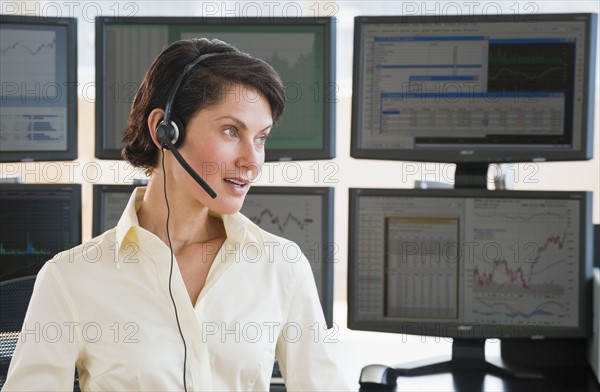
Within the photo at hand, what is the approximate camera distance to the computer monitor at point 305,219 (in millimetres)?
2098

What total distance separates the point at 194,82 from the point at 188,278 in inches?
13.0

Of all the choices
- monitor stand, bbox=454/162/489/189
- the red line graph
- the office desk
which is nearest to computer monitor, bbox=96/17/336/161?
monitor stand, bbox=454/162/489/189

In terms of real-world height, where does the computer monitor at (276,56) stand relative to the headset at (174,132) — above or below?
above

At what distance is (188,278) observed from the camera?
143 centimetres

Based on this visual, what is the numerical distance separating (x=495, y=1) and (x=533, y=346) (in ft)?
8.10

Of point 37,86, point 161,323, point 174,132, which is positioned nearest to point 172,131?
point 174,132

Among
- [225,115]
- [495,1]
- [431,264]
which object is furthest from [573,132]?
[495,1]

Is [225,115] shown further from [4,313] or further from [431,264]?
[431,264]

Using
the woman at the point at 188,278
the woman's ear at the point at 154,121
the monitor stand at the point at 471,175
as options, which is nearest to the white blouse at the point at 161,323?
the woman at the point at 188,278

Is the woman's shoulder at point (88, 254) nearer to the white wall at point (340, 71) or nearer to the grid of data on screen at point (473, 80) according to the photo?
the grid of data on screen at point (473, 80)

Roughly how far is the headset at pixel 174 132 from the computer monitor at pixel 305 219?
712 mm

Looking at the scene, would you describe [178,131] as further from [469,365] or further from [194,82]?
[469,365]

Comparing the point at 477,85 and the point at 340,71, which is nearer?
the point at 477,85

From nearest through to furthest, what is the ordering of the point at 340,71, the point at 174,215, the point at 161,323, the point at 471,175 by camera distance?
the point at 161,323 < the point at 174,215 < the point at 471,175 < the point at 340,71
